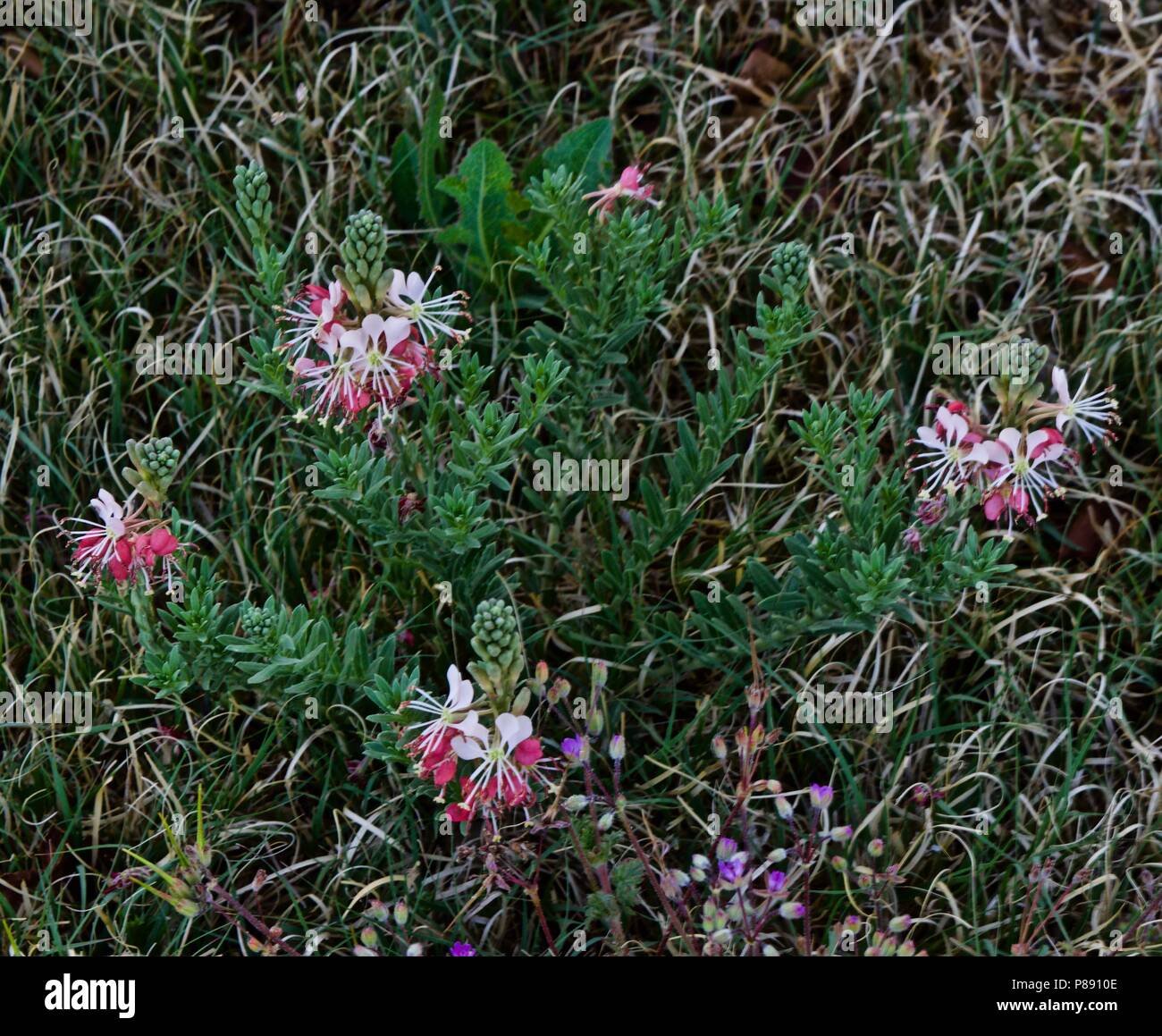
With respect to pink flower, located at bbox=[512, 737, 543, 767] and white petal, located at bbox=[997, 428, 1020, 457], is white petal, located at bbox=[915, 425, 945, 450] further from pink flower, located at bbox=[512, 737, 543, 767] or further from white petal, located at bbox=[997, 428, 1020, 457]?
pink flower, located at bbox=[512, 737, 543, 767]

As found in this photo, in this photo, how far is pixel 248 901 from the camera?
245 centimetres

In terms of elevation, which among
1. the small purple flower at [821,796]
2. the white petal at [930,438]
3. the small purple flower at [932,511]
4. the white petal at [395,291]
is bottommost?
the small purple flower at [821,796]

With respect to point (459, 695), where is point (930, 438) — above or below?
above

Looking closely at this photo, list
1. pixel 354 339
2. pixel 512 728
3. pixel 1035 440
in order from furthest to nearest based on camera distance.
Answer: pixel 1035 440 → pixel 354 339 → pixel 512 728

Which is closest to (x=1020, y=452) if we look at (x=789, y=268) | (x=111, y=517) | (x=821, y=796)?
(x=789, y=268)

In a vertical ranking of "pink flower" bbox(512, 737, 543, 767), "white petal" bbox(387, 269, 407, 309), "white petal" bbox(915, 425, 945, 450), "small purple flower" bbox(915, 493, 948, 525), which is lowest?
"pink flower" bbox(512, 737, 543, 767)

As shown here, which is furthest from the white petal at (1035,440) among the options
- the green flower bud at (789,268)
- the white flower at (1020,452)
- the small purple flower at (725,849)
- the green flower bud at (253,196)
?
the green flower bud at (253,196)

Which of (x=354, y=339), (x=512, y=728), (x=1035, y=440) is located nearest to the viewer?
(x=512, y=728)

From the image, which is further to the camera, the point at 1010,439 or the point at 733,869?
the point at 1010,439

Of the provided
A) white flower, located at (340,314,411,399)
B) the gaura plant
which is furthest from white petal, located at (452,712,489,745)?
the gaura plant

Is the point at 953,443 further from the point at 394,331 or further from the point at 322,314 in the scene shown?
the point at 322,314

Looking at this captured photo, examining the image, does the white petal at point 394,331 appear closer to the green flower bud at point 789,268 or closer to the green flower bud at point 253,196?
the green flower bud at point 253,196

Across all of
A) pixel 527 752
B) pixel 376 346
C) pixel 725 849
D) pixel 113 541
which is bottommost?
pixel 725 849

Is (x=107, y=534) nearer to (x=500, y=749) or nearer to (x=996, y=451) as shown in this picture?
(x=500, y=749)
